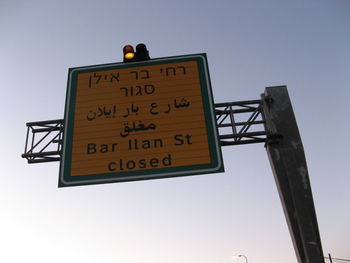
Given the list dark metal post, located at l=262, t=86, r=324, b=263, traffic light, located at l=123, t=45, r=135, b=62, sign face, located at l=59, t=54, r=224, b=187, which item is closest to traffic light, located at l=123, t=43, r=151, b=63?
traffic light, located at l=123, t=45, r=135, b=62

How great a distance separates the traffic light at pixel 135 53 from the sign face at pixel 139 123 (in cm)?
14

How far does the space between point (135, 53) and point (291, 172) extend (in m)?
4.18

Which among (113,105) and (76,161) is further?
(113,105)

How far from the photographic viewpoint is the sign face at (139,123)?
520 centimetres

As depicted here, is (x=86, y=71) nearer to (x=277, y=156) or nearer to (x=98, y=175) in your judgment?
(x=98, y=175)

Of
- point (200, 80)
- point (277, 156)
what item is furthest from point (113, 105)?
point (277, 156)

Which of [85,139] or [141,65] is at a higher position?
[141,65]

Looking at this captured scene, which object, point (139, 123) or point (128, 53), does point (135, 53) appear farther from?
point (139, 123)

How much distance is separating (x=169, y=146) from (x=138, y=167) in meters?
0.59

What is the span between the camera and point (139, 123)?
18.2 ft

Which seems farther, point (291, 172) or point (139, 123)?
point (291, 172)

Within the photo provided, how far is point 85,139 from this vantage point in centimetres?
553

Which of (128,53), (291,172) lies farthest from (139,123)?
(291,172)

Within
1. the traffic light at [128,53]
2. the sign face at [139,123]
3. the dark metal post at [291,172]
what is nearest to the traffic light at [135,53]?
the traffic light at [128,53]
